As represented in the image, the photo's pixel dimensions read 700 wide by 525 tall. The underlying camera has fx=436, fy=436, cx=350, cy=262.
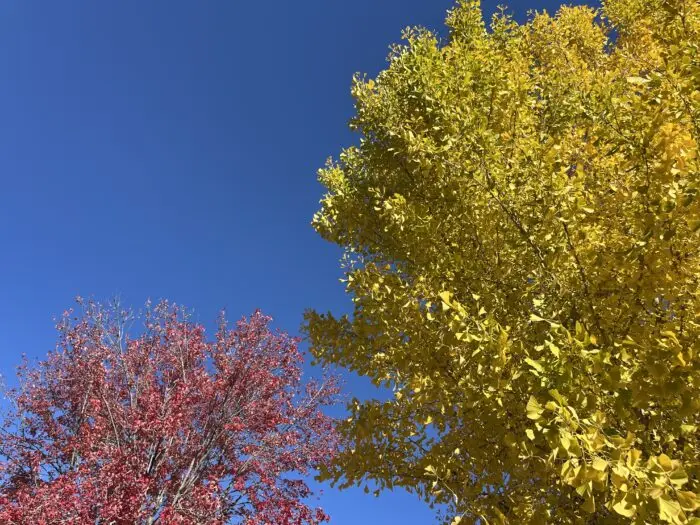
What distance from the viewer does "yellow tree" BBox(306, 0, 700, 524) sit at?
1.89 metres

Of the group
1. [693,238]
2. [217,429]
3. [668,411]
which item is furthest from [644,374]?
[217,429]

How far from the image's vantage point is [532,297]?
3059 mm

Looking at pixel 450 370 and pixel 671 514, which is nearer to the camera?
pixel 671 514

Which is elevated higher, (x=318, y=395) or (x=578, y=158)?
(x=318, y=395)

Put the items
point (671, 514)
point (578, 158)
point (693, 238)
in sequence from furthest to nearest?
point (578, 158) → point (693, 238) → point (671, 514)

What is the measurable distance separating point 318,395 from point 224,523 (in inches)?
156

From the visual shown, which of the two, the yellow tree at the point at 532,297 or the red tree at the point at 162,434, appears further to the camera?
the red tree at the point at 162,434

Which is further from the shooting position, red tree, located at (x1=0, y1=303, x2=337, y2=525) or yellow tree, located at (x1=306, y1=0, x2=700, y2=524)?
red tree, located at (x1=0, y1=303, x2=337, y2=525)

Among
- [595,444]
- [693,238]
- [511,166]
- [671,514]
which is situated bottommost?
[671,514]

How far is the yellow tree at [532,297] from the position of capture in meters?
1.89

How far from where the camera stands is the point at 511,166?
3.29 m

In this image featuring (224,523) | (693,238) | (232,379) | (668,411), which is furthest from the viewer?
(232,379)

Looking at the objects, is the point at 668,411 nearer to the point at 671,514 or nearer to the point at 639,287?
the point at 639,287

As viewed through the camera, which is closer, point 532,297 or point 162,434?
Result: point 532,297
